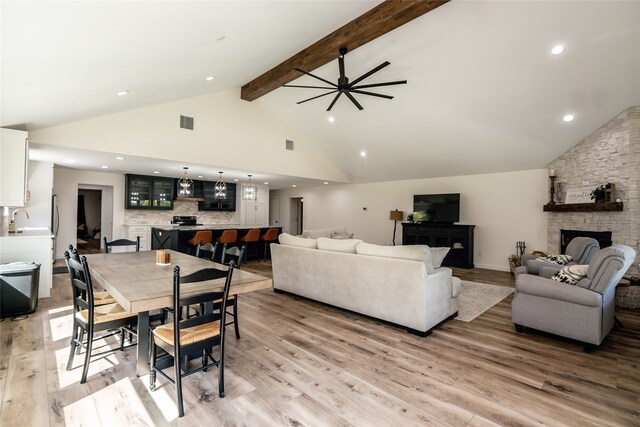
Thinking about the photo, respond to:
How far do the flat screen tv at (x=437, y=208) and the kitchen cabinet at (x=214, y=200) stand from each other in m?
5.86

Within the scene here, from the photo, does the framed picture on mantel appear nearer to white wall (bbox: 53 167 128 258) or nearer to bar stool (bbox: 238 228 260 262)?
Result: bar stool (bbox: 238 228 260 262)

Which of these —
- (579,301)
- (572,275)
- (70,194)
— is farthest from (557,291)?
(70,194)

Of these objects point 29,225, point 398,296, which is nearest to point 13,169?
point 29,225

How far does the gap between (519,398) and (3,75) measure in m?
4.41

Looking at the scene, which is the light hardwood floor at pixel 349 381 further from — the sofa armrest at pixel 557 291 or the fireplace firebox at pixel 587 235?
the fireplace firebox at pixel 587 235

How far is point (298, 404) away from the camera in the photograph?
2.12 metres

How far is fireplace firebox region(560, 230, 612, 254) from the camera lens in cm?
553

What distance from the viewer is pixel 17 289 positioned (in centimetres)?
368

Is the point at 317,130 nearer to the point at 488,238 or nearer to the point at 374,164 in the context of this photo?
the point at 374,164

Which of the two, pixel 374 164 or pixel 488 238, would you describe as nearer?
pixel 488 238

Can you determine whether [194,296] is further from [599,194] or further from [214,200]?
[214,200]

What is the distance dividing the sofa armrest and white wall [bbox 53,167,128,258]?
9.06 m

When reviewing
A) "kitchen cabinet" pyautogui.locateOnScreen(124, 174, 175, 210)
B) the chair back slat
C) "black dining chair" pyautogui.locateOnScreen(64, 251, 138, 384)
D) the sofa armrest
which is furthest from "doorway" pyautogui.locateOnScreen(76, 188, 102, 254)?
the sofa armrest

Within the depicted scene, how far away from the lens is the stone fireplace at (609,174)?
5137mm
